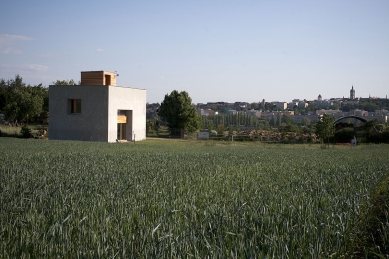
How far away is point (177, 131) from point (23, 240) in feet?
188

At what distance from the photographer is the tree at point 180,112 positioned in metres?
66.8

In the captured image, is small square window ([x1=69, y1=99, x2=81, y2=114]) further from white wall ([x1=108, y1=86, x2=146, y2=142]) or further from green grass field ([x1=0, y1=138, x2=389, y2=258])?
green grass field ([x1=0, y1=138, x2=389, y2=258])

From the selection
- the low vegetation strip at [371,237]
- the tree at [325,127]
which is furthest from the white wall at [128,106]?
the low vegetation strip at [371,237]

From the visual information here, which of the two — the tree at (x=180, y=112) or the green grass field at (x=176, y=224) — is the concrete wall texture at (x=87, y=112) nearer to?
the tree at (x=180, y=112)

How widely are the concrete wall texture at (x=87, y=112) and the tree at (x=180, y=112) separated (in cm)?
2075

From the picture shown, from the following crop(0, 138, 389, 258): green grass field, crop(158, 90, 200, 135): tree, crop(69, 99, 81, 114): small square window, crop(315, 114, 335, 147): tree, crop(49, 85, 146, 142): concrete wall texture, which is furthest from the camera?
crop(158, 90, 200, 135): tree

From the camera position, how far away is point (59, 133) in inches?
1778

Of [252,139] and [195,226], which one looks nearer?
[195,226]

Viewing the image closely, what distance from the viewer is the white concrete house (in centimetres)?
4397

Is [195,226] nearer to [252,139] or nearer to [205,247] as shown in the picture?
[205,247]

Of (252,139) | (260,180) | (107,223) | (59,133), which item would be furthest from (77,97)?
(107,223)

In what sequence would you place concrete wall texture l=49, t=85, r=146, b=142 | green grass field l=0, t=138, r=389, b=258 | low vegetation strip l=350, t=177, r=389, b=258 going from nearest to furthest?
green grass field l=0, t=138, r=389, b=258 → low vegetation strip l=350, t=177, r=389, b=258 → concrete wall texture l=49, t=85, r=146, b=142

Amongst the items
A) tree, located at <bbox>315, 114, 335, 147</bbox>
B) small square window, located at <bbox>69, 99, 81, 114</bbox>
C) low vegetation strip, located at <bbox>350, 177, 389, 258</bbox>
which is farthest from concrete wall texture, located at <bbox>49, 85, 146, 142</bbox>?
low vegetation strip, located at <bbox>350, 177, 389, 258</bbox>

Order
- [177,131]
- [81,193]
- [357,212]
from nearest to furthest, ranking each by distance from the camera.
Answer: [357,212] < [81,193] < [177,131]
